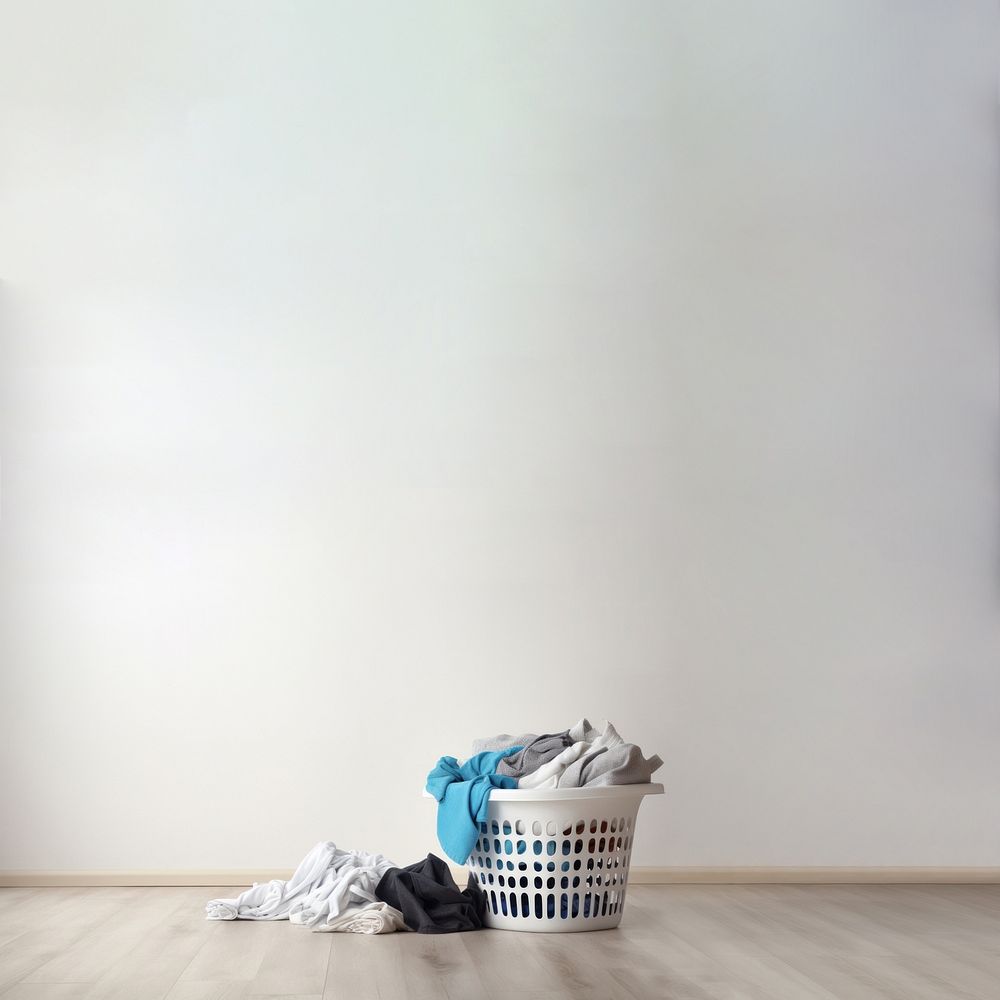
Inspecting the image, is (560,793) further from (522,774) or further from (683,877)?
(683,877)

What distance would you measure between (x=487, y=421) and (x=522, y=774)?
1.19m

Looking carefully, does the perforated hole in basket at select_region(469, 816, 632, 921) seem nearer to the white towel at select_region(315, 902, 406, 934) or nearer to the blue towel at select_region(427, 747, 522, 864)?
the blue towel at select_region(427, 747, 522, 864)

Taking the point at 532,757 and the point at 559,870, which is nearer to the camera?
the point at 559,870

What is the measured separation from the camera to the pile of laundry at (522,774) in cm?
258

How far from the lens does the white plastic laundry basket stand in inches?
100.0

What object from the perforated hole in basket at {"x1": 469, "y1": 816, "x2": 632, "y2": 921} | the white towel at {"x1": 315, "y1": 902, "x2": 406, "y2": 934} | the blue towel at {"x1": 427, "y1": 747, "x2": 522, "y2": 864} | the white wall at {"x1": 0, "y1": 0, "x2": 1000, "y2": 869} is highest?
the white wall at {"x1": 0, "y1": 0, "x2": 1000, "y2": 869}

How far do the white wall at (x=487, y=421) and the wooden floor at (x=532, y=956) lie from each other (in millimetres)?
529

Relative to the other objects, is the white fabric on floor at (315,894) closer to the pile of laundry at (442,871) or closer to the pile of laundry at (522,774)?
the pile of laundry at (442,871)

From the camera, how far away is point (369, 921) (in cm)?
252

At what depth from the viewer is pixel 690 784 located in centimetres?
341

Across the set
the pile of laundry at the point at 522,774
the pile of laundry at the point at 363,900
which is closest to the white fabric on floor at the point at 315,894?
the pile of laundry at the point at 363,900

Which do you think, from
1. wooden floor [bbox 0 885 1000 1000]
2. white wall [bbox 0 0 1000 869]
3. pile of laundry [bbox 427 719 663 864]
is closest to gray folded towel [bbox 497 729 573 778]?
pile of laundry [bbox 427 719 663 864]

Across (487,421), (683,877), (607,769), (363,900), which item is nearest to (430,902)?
(363,900)

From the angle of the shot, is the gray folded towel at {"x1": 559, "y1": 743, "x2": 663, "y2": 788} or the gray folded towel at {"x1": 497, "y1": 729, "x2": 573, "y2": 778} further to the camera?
the gray folded towel at {"x1": 497, "y1": 729, "x2": 573, "y2": 778}
